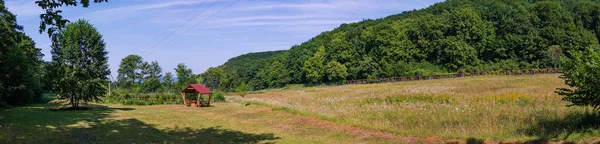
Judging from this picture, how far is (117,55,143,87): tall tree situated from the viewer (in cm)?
Result: 11419

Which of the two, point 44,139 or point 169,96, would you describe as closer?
point 44,139

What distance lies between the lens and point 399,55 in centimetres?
8850

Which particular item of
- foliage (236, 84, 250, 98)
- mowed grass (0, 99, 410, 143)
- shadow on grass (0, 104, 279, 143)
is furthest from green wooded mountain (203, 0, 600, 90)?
shadow on grass (0, 104, 279, 143)

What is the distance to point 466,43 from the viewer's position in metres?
85.3

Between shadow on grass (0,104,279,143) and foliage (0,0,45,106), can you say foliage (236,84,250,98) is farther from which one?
shadow on grass (0,104,279,143)

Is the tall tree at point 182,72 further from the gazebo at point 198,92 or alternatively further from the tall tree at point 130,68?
the gazebo at point 198,92

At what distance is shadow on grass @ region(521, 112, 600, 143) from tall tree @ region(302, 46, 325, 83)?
82377 mm

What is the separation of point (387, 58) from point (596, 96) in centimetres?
8130

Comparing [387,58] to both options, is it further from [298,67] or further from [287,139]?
[287,139]

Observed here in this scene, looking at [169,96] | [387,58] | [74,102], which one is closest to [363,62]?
[387,58]

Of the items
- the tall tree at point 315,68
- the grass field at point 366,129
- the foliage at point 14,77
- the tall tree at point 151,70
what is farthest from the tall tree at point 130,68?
the grass field at point 366,129

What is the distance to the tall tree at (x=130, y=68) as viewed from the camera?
114 meters

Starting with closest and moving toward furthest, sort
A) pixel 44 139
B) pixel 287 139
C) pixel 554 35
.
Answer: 1. pixel 44 139
2. pixel 287 139
3. pixel 554 35

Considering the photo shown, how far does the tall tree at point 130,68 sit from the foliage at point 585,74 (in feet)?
381
